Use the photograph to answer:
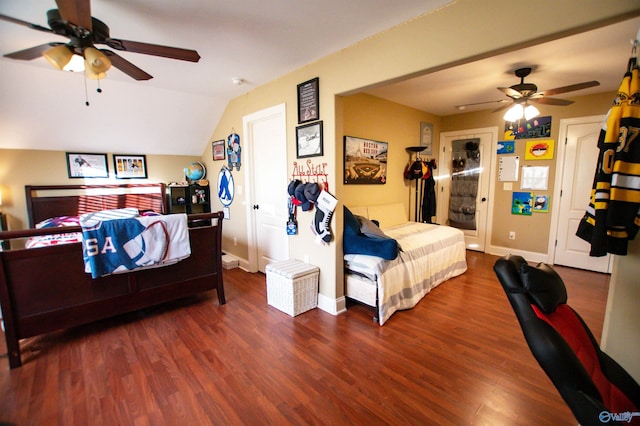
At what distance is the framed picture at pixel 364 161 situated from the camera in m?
3.52

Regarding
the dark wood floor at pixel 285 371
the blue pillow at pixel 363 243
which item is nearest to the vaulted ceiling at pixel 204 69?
the blue pillow at pixel 363 243

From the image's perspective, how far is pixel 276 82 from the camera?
10.5 ft

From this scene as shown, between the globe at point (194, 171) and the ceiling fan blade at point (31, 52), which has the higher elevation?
the ceiling fan blade at point (31, 52)

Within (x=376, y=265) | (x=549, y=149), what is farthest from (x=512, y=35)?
(x=549, y=149)

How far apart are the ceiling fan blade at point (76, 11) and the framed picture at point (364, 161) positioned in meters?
2.52

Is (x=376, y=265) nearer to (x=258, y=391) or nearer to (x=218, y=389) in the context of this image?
(x=258, y=391)

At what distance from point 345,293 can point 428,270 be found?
1054 mm

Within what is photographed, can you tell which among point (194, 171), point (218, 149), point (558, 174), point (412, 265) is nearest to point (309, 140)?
point (412, 265)

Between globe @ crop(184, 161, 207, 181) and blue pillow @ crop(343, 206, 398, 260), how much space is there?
3145 millimetres

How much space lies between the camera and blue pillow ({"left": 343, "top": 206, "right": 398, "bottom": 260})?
2584 millimetres

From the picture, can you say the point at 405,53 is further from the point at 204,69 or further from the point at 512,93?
the point at 204,69

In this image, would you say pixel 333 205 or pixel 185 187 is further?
pixel 185 187

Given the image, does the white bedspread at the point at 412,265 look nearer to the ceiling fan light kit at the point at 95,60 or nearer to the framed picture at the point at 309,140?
the framed picture at the point at 309,140

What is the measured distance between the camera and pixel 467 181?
4949mm
